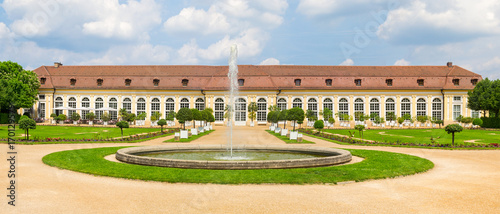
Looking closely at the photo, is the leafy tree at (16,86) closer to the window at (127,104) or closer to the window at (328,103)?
the window at (127,104)

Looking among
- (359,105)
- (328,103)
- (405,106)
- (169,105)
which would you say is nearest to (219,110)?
(169,105)

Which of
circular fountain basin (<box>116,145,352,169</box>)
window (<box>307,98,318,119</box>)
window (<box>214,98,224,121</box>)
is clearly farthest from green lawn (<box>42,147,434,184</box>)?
window (<box>307,98,318,119</box>)

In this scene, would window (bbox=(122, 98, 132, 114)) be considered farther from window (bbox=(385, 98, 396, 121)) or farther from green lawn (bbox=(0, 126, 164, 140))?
window (bbox=(385, 98, 396, 121))

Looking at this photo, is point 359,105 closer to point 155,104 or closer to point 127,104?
point 155,104

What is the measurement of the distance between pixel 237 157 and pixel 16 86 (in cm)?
4099

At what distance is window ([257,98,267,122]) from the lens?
50531mm

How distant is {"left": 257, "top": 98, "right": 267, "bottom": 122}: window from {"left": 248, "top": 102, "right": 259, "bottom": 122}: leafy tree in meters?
1.35

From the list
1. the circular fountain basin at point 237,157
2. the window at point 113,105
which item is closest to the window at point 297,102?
the window at point 113,105

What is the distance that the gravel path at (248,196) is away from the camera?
22.6 feet

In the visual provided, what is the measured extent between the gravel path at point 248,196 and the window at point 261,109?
4023cm

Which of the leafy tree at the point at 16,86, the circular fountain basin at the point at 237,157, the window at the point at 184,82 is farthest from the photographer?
the window at the point at 184,82

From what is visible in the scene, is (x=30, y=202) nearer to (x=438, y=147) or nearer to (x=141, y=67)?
(x=438, y=147)

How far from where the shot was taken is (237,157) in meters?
14.2

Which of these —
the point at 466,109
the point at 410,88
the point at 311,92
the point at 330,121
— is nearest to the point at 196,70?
the point at 311,92
